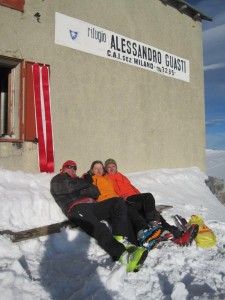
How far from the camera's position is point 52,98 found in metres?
6.96

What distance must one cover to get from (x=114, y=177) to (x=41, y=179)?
138 centimetres

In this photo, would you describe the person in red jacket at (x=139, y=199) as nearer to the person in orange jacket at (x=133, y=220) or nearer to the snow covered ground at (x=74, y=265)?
the person in orange jacket at (x=133, y=220)

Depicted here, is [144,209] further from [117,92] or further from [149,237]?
[117,92]

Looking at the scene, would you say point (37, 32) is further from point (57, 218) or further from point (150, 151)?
point (150, 151)

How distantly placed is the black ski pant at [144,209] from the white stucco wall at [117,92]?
6.94ft

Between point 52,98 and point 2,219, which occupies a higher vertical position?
point 52,98

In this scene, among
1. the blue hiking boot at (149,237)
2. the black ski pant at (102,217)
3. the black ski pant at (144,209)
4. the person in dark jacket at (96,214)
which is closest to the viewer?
the person in dark jacket at (96,214)

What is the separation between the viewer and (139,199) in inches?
221

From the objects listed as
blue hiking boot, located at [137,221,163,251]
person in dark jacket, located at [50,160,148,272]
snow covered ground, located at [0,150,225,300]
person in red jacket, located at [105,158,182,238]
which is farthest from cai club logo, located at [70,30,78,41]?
blue hiking boot, located at [137,221,163,251]

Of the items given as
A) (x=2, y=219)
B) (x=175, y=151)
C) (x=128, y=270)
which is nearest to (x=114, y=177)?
(x=2, y=219)

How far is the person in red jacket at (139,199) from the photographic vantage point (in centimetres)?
520

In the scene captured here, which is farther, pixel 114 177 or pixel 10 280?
pixel 114 177

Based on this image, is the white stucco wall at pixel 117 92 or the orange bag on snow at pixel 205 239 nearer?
the orange bag on snow at pixel 205 239

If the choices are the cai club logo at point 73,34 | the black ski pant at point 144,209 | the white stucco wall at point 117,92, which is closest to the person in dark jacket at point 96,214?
the black ski pant at point 144,209
